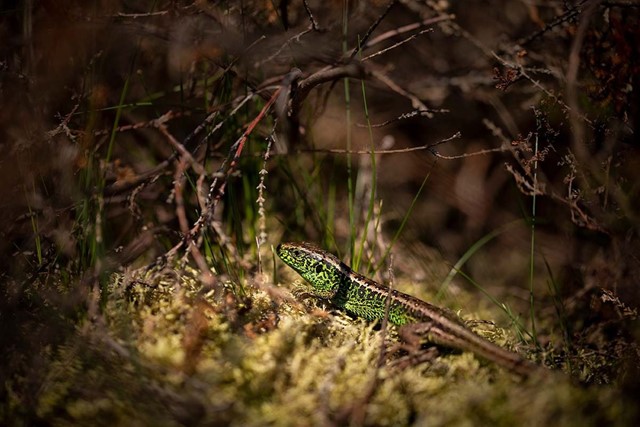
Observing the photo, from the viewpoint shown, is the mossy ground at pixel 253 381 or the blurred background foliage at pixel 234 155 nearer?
the mossy ground at pixel 253 381

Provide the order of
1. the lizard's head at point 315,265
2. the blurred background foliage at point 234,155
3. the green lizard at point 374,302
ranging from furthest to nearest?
the lizard's head at point 315,265 < the green lizard at point 374,302 < the blurred background foliage at point 234,155

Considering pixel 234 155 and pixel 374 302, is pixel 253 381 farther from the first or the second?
pixel 234 155

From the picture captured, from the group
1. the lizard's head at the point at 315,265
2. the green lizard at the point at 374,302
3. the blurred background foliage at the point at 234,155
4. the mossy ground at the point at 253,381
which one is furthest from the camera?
the lizard's head at the point at 315,265

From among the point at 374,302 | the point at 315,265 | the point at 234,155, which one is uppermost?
the point at 234,155

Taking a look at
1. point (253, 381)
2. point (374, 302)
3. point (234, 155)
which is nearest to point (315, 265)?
point (374, 302)

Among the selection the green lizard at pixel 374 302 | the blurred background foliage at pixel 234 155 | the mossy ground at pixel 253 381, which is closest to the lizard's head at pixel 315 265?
the green lizard at pixel 374 302

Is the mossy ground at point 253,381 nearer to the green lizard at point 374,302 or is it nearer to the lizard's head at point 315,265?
the green lizard at point 374,302

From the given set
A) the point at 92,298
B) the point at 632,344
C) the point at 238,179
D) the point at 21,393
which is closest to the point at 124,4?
the point at 238,179

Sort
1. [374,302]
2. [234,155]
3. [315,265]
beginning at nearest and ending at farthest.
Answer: [234,155] < [374,302] < [315,265]
